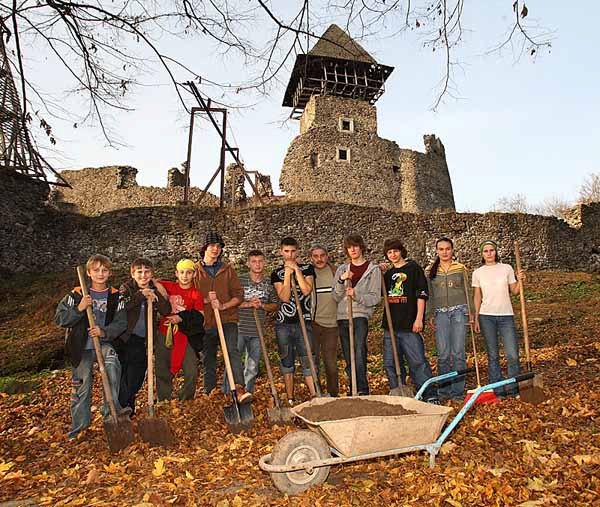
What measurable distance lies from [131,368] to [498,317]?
4.21 metres

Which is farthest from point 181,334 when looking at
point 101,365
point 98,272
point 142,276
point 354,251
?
point 354,251

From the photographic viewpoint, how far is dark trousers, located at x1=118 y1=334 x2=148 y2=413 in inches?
205

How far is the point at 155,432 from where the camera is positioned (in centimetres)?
441

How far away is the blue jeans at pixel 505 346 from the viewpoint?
16.8 ft

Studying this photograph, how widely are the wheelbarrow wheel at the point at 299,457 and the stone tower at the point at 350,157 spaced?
25.2 meters

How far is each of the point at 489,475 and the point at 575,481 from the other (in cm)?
54

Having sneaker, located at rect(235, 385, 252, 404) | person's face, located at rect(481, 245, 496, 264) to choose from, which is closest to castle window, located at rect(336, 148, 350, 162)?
person's face, located at rect(481, 245, 496, 264)

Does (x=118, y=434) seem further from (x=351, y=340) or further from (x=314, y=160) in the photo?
(x=314, y=160)

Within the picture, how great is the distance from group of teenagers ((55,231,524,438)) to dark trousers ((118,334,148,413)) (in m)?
0.01

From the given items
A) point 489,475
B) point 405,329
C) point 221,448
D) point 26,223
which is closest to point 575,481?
point 489,475

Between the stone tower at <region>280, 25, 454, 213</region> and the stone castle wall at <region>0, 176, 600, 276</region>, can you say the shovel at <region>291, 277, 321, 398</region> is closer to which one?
the stone castle wall at <region>0, 176, 600, 276</region>

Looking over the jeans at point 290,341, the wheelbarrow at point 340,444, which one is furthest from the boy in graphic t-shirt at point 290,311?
the wheelbarrow at point 340,444

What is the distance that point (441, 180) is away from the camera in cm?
3272

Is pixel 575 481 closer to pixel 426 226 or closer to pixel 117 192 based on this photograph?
pixel 426 226
